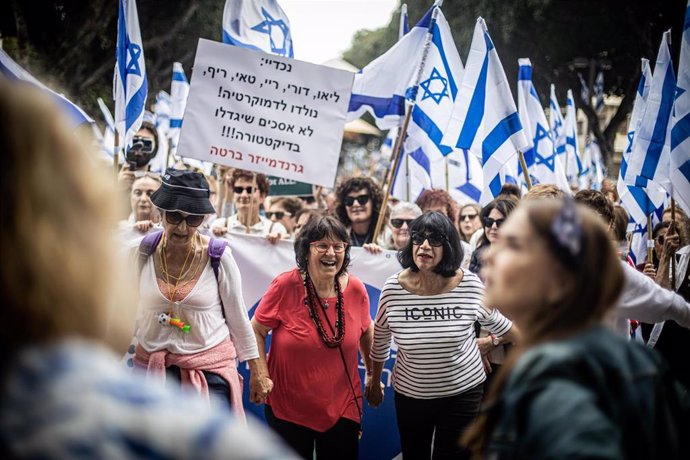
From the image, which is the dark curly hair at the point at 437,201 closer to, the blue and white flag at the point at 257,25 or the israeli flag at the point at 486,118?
the israeli flag at the point at 486,118

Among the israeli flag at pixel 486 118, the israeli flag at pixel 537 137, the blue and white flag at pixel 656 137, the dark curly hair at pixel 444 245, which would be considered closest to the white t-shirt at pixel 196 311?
the dark curly hair at pixel 444 245

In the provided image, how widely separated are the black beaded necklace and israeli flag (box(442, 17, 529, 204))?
2.61m

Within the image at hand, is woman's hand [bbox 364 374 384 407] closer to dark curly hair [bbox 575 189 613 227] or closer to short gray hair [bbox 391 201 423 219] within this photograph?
dark curly hair [bbox 575 189 613 227]

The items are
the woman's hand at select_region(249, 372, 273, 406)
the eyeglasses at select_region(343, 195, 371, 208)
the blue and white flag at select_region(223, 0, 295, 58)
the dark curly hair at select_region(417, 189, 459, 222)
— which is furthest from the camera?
the dark curly hair at select_region(417, 189, 459, 222)

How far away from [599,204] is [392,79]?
3382 mm

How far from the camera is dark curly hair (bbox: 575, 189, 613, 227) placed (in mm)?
4375

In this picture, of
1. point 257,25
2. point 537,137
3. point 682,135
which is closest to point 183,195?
point 257,25

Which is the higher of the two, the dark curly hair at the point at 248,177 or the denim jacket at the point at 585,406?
the dark curly hair at the point at 248,177

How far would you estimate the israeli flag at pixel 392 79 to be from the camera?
7.25m

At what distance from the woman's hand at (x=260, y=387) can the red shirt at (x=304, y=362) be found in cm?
16

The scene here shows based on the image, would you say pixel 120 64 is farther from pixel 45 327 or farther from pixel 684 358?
pixel 45 327

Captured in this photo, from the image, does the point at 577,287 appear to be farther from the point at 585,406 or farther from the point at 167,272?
the point at 167,272

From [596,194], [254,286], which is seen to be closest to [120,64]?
[254,286]

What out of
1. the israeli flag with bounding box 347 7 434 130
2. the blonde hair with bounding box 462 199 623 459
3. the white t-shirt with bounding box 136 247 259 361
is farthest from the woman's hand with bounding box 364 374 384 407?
the israeli flag with bounding box 347 7 434 130
